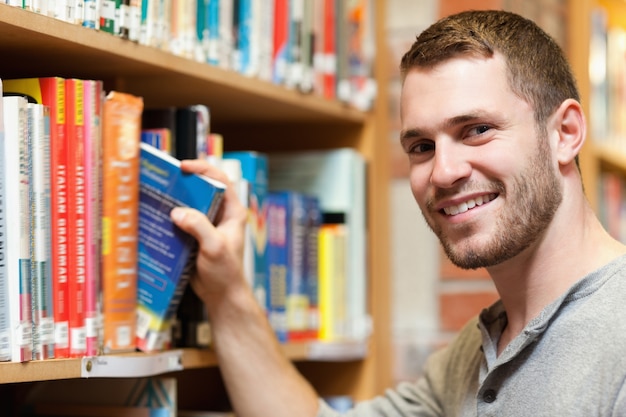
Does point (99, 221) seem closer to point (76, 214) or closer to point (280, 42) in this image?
point (76, 214)

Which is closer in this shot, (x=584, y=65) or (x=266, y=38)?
(x=266, y=38)

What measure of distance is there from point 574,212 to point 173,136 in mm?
611

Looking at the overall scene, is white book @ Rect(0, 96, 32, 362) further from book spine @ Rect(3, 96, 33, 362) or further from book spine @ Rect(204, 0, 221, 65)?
book spine @ Rect(204, 0, 221, 65)

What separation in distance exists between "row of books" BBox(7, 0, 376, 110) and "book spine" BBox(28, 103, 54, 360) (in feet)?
0.48

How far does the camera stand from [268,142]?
2057 mm

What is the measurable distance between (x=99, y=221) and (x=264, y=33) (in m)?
0.54

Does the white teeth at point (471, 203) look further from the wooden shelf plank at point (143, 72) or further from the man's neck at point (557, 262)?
the wooden shelf plank at point (143, 72)

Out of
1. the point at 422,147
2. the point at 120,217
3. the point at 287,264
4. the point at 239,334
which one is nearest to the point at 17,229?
the point at 120,217

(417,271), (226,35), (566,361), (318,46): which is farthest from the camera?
(417,271)

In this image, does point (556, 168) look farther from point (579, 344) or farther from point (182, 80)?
point (182, 80)

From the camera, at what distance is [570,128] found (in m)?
1.36

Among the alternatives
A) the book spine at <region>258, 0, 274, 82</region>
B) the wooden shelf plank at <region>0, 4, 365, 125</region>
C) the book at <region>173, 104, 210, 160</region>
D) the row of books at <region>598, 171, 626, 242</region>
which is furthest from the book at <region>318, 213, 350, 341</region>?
the row of books at <region>598, 171, 626, 242</region>

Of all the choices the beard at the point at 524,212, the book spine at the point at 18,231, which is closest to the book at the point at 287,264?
the beard at the point at 524,212

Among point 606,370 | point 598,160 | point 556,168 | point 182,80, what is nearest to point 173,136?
point 182,80
